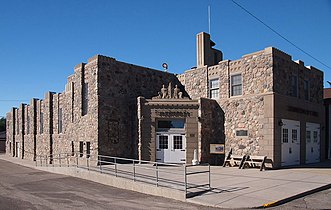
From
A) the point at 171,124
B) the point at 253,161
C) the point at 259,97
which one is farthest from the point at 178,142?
the point at 259,97

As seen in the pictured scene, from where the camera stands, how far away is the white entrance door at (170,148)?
20.2 meters

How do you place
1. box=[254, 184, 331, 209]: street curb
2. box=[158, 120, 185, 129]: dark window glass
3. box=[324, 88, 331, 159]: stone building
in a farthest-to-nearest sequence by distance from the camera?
box=[324, 88, 331, 159]: stone building → box=[158, 120, 185, 129]: dark window glass → box=[254, 184, 331, 209]: street curb

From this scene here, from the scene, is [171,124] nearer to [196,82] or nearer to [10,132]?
[196,82]

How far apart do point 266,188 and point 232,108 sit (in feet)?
31.8

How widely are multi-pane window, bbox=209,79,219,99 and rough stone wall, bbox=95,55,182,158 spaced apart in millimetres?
5010

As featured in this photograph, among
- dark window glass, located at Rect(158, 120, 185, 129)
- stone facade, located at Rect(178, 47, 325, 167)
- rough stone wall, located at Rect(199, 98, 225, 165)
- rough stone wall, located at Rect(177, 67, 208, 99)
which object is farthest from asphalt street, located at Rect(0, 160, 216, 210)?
rough stone wall, located at Rect(177, 67, 208, 99)

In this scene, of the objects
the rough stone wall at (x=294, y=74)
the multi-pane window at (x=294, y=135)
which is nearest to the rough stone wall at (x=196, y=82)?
the rough stone wall at (x=294, y=74)

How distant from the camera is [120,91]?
22.0m

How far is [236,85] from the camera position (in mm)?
21031

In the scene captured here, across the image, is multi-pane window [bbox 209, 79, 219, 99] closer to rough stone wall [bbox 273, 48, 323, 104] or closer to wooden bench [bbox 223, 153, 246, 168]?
rough stone wall [bbox 273, 48, 323, 104]

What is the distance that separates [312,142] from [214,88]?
845 centimetres

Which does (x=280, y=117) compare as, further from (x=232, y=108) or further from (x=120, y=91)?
(x=120, y=91)

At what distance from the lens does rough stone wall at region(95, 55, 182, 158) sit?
818 inches

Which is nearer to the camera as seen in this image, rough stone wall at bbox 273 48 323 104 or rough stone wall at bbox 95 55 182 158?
rough stone wall at bbox 273 48 323 104
